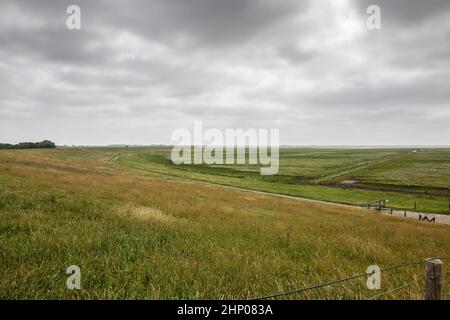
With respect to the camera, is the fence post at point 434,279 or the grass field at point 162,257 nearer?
the fence post at point 434,279

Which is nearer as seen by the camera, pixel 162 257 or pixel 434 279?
pixel 434 279

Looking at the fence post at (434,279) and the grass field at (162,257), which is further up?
the fence post at (434,279)

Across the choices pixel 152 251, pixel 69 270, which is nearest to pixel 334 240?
pixel 152 251

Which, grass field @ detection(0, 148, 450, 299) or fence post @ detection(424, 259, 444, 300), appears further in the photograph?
grass field @ detection(0, 148, 450, 299)

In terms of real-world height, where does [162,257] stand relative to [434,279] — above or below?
below

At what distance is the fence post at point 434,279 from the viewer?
163 inches

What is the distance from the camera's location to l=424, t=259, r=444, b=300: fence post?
4.14m

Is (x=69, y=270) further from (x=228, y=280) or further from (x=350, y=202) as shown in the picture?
(x=350, y=202)

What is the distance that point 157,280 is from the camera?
552 cm

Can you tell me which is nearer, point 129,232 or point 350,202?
point 129,232

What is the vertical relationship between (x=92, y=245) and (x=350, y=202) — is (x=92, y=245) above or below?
above

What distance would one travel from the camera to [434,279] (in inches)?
165

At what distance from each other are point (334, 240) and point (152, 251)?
6998 millimetres

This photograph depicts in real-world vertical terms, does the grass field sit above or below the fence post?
below
